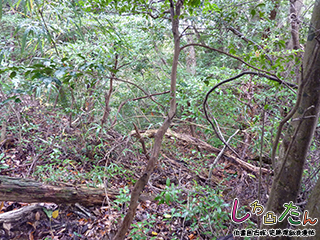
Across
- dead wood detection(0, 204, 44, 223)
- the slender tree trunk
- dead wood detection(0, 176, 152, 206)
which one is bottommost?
dead wood detection(0, 204, 44, 223)

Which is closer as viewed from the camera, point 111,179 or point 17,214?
point 17,214

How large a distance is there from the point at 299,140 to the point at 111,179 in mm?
2403

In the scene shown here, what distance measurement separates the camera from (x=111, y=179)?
304cm

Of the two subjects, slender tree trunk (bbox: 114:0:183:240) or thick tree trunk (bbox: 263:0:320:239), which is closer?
thick tree trunk (bbox: 263:0:320:239)

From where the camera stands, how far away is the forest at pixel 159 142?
127cm

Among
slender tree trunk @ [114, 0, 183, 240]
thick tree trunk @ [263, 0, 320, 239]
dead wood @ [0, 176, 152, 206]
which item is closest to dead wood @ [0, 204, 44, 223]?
dead wood @ [0, 176, 152, 206]

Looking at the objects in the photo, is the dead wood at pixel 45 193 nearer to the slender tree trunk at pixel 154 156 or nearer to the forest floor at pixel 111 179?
the forest floor at pixel 111 179

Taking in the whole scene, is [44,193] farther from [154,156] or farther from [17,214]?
[154,156]

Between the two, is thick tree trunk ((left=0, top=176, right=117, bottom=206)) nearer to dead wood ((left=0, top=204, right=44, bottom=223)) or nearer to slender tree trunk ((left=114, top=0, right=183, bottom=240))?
dead wood ((left=0, top=204, right=44, bottom=223))

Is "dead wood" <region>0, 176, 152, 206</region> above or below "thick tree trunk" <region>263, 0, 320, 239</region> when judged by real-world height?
below

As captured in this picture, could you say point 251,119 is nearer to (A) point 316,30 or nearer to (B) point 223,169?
(B) point 223,169

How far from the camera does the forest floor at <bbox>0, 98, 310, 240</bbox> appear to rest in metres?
2.25

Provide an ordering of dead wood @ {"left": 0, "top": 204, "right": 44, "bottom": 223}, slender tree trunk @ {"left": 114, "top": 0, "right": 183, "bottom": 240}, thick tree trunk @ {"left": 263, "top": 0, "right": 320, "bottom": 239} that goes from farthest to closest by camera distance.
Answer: dead wood @ {"left": 0, "top": 204, "right": 44, "bottom": 223} → slender tree trunk @ {"left": 114, "top": 0, "right": 183, "bottom": 240} → thick tree trunk @ {"left": 263, "top": 0, "right": 320, "bottom": 239}

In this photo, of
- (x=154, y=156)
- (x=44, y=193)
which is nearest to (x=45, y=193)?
(x=44, y=193)
